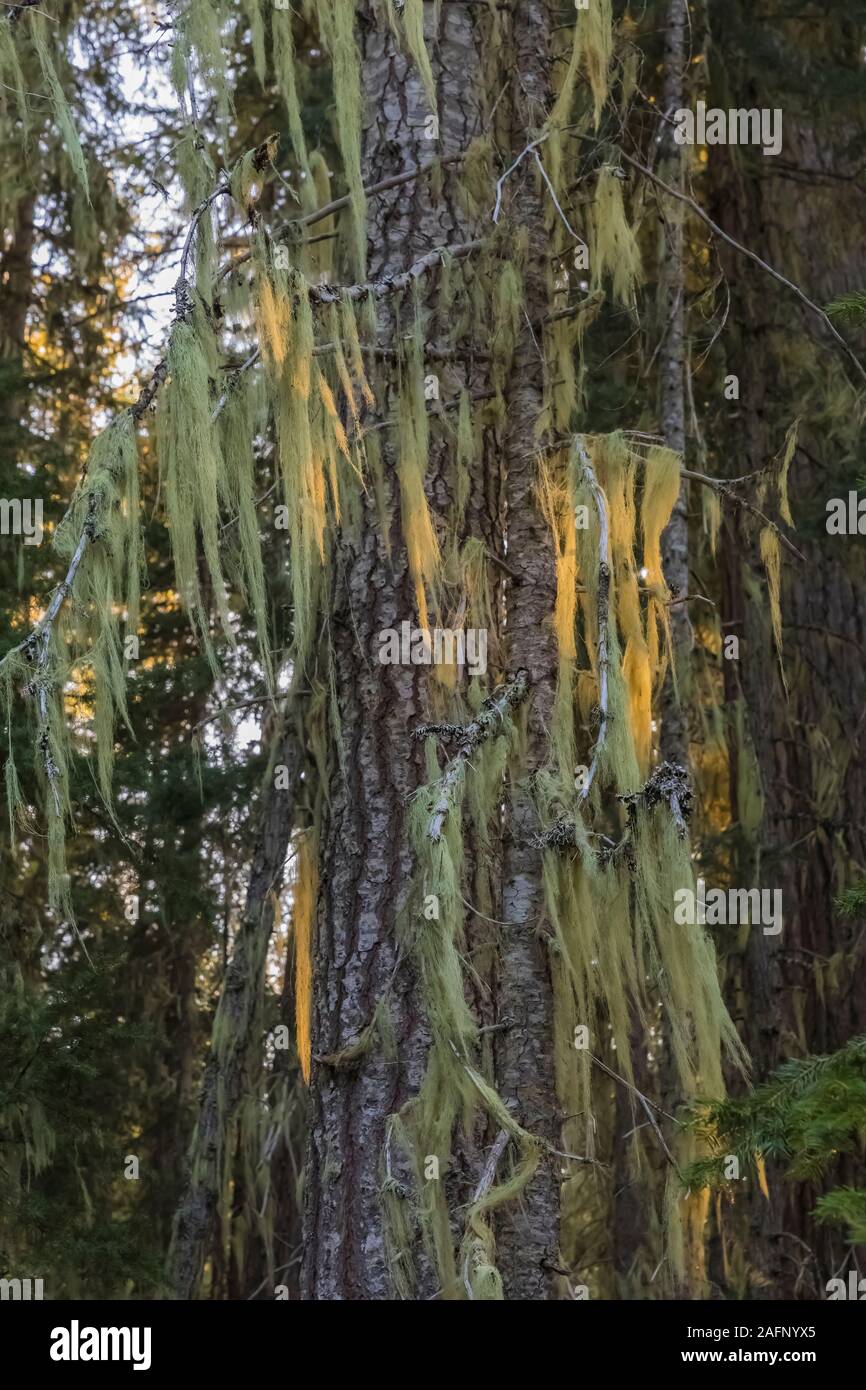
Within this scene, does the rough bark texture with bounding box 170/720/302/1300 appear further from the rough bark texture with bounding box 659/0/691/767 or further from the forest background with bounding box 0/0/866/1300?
the rough bark texture with bounding box 659/0/691/767

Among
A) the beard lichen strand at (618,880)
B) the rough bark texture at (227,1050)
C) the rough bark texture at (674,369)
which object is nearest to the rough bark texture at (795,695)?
the rough bark texture at (674,369)

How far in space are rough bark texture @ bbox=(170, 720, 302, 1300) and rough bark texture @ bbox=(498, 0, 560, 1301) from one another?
1667mm

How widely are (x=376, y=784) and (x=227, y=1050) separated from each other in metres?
1.85

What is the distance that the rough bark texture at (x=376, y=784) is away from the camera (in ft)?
12.6

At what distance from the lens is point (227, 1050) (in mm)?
5559

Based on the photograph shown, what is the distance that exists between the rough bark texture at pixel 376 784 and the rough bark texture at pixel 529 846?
152 mm

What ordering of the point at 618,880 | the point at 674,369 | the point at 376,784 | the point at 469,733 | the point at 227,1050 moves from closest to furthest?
the point at 618,880 < the point at 469,733 < the point at 376,784 < the point at 227,1050 < the point at 674,369

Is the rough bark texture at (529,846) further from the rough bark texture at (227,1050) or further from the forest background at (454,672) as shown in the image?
the rough bark texture at (227,1050)

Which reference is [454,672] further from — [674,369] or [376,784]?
[674,369]

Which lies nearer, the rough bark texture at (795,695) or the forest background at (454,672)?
the forest background at (454,672)

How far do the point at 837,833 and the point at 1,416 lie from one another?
157 inches

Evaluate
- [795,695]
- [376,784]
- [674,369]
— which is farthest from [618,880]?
[795,695]

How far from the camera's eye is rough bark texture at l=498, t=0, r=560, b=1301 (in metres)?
3.74
